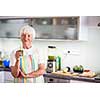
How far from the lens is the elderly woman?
66 centimetres

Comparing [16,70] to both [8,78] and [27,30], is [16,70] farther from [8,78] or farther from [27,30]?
[27,30]

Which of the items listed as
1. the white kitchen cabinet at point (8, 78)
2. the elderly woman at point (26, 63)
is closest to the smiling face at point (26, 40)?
the elderly woman at point (26, 63)

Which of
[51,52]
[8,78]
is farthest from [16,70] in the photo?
[51,52]

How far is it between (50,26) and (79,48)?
0.15 m

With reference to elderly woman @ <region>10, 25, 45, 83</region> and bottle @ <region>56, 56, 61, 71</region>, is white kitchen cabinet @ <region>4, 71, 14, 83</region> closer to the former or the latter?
elderly woman @ <region>10, 25, 45, 83</region>

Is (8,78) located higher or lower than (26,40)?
lower

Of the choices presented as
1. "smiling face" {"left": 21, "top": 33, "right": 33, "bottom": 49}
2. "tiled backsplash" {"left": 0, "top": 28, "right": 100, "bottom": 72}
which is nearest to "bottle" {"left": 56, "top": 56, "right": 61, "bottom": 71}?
"tiled backsplash" {"left": 0, "top": 28, "right": 100, "bottom": 72}

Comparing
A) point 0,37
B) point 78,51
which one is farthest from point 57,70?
point 0,37

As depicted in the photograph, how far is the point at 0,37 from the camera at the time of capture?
0.72 meters

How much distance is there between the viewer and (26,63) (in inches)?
26.0

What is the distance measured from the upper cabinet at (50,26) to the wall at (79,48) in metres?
0.03

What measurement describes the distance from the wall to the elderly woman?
0.02 metres

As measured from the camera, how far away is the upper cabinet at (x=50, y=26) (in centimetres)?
67
